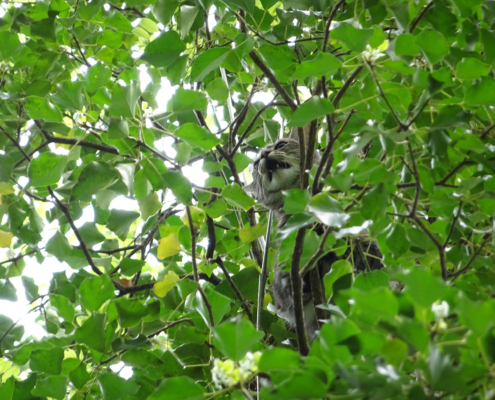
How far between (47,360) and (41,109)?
0.55 meters

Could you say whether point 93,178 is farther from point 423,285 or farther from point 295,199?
point 423,285

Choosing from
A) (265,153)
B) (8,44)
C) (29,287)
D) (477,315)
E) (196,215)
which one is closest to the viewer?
(477,315)

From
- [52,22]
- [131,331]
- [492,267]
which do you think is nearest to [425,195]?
[492,267]

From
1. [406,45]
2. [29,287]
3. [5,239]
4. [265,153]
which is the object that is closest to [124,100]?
[406,45]

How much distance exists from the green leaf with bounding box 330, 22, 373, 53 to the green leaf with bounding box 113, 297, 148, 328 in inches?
26.8

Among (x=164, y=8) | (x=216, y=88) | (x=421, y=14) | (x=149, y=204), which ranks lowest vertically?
(x=149, y=204)

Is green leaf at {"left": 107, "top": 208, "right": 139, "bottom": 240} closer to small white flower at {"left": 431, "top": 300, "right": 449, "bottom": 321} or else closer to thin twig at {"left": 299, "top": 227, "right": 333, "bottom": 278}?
thin twig at {"left": 299, "top": 227, "right": 333, "bottom": 278}

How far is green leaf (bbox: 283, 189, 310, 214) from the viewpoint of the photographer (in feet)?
3.06

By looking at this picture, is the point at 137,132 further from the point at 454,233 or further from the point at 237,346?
the point at 454,233

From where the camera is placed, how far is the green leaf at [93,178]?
1.09 m

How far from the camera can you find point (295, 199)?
0.94 metres

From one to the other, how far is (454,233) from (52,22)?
1.22 metres

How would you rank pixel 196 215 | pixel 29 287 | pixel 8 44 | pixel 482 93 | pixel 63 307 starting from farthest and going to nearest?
pixel 29 287 → pixel 8 44 → pixel 196 215 → pixel 63 307 → pixel 482 93

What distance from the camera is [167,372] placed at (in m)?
1.08
